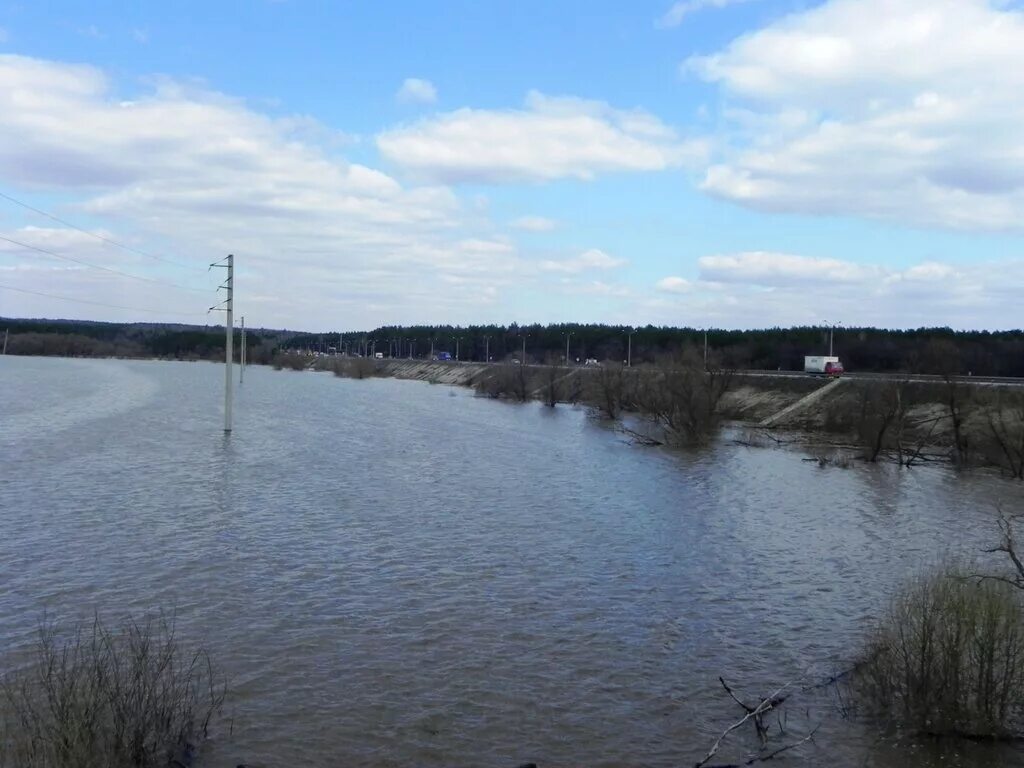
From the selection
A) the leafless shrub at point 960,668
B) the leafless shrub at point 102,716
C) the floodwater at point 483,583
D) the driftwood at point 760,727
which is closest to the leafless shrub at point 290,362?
the floodwater at point 483,583

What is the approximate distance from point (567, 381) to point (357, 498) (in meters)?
57.9

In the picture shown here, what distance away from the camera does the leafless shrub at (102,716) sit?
821cm

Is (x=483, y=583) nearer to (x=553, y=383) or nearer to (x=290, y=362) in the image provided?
(x=553, y=383)

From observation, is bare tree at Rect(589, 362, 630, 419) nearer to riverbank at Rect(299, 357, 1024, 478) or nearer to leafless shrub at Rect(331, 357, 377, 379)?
riverbank at Rect(299, 357, 1024, 478)

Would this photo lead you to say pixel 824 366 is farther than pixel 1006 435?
Yes

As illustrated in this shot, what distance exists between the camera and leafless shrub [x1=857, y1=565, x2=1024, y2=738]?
1028cm

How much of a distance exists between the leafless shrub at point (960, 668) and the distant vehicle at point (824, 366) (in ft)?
201

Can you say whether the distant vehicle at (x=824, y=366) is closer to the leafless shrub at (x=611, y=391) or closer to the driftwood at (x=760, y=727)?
the leafless shrub at (x=611, y=391)

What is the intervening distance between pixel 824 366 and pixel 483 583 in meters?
62.5

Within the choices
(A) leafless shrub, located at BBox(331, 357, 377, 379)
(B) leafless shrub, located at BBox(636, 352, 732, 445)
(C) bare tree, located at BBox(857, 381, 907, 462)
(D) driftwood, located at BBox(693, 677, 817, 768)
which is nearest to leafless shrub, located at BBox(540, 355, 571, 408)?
(B) leafless shrub, located at BBox(636, 352, 732, 445)

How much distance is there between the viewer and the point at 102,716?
900cm

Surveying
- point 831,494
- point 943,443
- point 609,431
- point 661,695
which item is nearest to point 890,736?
point 661,695

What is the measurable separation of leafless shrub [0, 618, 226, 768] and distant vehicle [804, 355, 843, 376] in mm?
65266

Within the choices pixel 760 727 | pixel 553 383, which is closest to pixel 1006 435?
pixel 760 727
